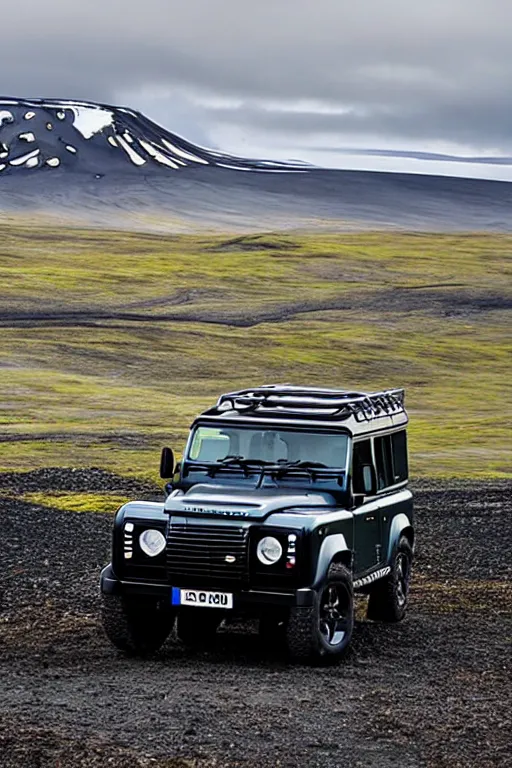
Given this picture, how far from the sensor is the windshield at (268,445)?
14.7m

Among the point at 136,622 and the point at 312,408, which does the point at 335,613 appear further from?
the point at 312,408

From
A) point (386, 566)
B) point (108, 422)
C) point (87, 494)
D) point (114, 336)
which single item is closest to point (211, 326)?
point (114, 336)

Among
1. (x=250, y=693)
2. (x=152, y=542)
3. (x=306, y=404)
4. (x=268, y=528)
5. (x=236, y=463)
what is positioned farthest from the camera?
(x=306, y=404)

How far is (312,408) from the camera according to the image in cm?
1514

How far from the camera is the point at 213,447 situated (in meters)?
14.9

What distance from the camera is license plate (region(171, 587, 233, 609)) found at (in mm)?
13305

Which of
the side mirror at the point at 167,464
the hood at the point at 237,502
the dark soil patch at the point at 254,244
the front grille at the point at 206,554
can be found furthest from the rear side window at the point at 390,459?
the dark soil patch at the point at 254,244

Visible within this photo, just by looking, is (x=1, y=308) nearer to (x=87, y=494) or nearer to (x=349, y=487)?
(x=87, y=494)

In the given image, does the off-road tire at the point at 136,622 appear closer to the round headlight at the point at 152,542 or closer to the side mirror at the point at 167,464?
the round headlight at the point at 152,542

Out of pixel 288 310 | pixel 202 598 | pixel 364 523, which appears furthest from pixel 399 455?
pixel 288 310

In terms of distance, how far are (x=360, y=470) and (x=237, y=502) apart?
1.88 m

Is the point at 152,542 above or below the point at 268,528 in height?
below

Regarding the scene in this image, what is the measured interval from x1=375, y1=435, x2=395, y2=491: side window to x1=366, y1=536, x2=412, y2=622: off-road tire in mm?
883

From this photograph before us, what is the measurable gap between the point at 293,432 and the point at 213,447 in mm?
946
